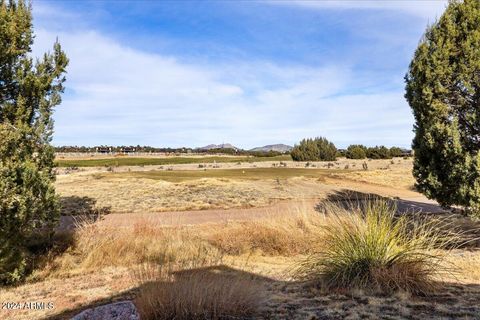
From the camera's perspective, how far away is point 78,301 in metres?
6.54

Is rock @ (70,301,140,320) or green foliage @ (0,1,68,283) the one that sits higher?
green foliage @ (0,1,68,283)

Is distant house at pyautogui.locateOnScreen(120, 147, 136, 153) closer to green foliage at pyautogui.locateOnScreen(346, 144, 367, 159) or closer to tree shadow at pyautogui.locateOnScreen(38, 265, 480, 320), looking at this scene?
green foliage at pyautogui.locateOnScreen(346, 144, 367, 159)

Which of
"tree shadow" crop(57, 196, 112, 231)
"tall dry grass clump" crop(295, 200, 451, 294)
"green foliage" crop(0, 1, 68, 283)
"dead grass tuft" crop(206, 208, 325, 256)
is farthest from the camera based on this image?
"tree shadow" crop(57, 196, 112, 231)

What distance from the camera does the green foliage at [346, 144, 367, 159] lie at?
73512mm

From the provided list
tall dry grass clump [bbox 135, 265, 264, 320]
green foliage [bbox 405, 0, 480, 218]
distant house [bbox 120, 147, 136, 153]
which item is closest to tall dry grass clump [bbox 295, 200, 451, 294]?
tall dry grass clump [bbox 135, 265, 264, 320]

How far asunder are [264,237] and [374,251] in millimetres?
→ 4757

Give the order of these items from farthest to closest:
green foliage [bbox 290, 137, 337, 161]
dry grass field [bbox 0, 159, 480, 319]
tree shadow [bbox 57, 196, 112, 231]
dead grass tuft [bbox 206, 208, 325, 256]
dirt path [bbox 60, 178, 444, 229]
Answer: green foliage [bbox 290, 137, 337, 161] → tree shadow [bbox 57, 196, 112, 231] → dirt path [bbox 60, 178, 444, 229] → dead grass tuft [bbox 206, 208, 325, 256] → dry grass field [bbox 0, 159, 480, 319]

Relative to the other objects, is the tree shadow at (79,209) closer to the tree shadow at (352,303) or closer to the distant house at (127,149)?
the tree shadow at (352,303)

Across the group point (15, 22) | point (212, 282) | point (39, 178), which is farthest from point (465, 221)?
point (15, 22)

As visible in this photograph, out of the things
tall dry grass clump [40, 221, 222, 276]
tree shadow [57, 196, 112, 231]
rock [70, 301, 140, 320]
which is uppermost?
rock [70, 301, 140, 320]

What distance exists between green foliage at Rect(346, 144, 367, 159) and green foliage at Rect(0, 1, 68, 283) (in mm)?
68376

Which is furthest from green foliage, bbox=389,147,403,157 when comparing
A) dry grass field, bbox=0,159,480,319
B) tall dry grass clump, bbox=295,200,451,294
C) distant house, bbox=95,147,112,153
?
tall dry grass clump, bbox=295,200,451,294

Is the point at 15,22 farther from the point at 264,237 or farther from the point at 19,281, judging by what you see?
the point at 264,237

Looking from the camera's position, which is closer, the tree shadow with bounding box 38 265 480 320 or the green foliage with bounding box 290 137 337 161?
the tree shadow with bounding box 38 265 480 320
